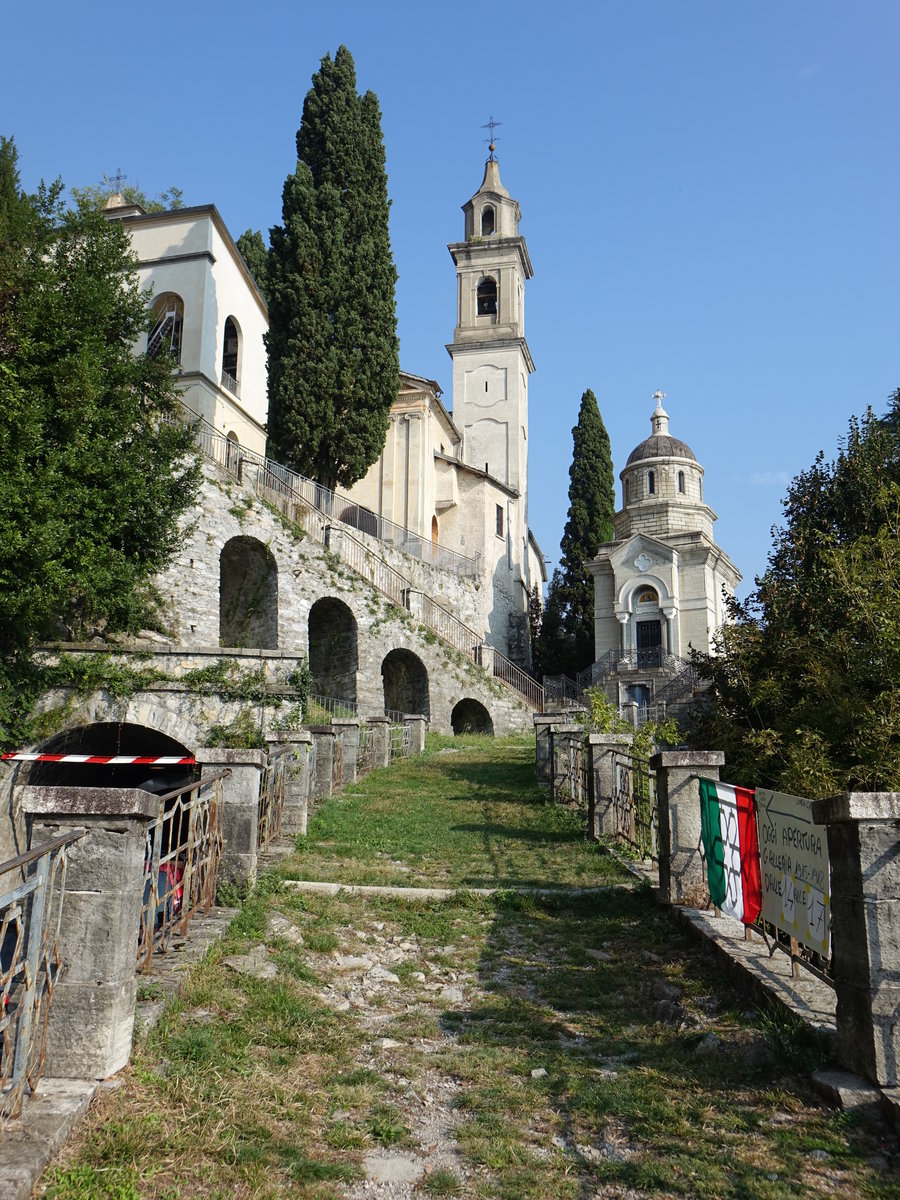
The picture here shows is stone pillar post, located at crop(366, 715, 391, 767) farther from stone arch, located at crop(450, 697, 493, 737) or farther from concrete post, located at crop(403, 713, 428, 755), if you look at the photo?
stone arch, located at crop(450, 697, 493, 737)

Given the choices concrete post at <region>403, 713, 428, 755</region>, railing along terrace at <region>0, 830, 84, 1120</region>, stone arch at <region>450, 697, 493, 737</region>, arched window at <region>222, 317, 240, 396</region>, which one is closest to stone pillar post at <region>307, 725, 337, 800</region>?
concrete post at <region>403, 713, 428, 755</region>

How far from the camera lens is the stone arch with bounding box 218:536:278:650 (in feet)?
83.0

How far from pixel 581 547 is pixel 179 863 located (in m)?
38.7

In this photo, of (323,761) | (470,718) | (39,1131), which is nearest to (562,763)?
(323,761)

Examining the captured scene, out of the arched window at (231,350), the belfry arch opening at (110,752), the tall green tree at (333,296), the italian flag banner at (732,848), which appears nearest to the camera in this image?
the italian flag banner at (732,848)

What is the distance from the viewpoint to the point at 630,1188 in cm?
368

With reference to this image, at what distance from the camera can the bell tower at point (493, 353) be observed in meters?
48.7

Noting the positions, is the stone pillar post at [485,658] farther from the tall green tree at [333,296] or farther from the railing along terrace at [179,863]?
the railing along terrace at [179,863]

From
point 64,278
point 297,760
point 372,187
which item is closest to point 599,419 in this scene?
point 372,187

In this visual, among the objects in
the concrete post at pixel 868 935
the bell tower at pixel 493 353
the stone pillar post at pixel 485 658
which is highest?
the bell tower at pixel 493 353

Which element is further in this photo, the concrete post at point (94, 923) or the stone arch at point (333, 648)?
the stone arch at point (333, 648)

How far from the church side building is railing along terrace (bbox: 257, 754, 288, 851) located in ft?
89.6

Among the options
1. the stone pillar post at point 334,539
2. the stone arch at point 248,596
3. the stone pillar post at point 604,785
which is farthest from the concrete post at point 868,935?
the stone pillar post at point 334,539

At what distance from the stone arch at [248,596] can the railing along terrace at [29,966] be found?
21.1m
